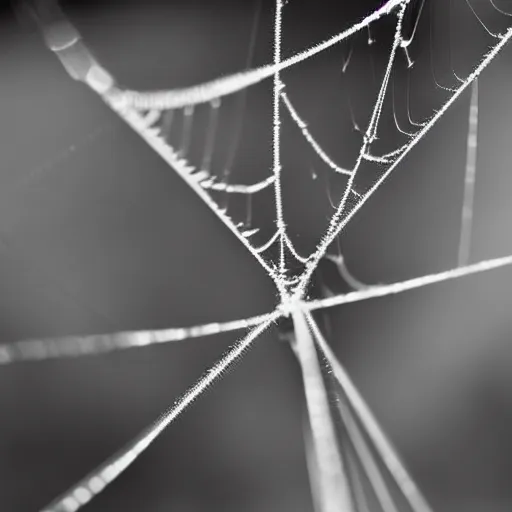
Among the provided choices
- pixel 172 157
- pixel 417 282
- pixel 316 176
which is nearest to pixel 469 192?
pixel 417 282

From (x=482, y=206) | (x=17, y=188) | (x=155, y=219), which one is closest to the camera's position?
(x=17, y=188)

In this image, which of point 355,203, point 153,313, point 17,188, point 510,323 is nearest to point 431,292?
point 510,323

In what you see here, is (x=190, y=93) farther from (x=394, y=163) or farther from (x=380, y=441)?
(x=380, y=441)

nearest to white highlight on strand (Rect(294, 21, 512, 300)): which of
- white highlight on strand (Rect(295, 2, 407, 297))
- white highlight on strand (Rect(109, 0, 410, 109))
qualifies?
white highlight on strand (Rect(295, 2, 407, 297))

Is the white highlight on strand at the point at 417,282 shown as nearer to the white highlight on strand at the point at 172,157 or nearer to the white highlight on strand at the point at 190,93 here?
the white highlight on strand at the point at 172,157

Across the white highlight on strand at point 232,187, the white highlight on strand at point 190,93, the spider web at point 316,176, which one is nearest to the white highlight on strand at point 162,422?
the spider web at point 316,176

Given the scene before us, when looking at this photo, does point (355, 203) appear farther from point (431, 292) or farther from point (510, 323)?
point (510, 323)
